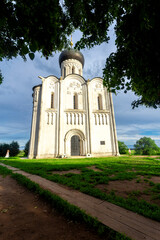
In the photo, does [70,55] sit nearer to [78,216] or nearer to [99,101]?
[99,101]

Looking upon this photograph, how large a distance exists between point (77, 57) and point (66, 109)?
14.1 meters

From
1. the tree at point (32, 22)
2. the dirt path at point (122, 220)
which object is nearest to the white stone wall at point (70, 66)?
the tree at point (32, 22)

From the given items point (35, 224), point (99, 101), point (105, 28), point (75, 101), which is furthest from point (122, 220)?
point (99, 101)

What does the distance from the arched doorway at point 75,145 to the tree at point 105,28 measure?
15184mm

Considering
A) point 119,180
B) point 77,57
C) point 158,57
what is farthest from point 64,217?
point 77,57

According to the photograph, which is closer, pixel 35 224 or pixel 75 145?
pixel 35 224

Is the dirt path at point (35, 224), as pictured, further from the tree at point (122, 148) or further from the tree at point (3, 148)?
the tree at point (3, 148)

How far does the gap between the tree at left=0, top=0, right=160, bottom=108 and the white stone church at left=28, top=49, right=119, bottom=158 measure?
1358cm

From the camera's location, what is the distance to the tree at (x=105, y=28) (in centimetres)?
228

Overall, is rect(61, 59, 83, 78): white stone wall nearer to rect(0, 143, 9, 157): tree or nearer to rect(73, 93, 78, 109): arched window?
rect(73, 93, 78, 109): arched window

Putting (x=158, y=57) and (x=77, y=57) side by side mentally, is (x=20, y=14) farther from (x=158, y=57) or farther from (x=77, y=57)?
(x=77, y=57)

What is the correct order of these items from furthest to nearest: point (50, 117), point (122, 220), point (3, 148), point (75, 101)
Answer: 1. point (3, 148)
2. point (75, 101)
3. point (50, 117)
4. point (122, 220)

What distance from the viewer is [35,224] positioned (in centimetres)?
185

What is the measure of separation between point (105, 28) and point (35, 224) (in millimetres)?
5928
